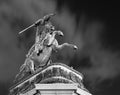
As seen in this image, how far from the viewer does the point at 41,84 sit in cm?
1369

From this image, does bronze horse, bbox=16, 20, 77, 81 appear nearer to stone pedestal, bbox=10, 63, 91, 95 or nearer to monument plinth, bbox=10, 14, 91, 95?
monument plinth, bbox=10, 14, 91, 95

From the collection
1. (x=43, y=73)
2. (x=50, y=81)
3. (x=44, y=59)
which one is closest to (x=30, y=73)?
(x=44, y=59)

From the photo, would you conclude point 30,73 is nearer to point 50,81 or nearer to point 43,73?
point 43,73

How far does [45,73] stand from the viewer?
15102 mm

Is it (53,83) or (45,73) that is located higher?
(45,73)

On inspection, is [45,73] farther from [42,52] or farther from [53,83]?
[42,52]

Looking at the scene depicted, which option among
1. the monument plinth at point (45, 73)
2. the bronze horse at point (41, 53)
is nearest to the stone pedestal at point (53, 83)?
the monument plinth at point (45, 73)

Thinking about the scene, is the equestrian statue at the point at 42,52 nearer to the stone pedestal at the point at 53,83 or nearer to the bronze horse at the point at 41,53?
the bronze horse at the point at 41,53

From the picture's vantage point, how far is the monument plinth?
1370 centimetres

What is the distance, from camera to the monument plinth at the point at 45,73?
13.7m

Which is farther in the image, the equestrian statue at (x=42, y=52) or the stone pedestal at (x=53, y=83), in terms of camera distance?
the equestrian statue at (x=42, y=52)

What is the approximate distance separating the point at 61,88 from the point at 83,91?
135 centimetres

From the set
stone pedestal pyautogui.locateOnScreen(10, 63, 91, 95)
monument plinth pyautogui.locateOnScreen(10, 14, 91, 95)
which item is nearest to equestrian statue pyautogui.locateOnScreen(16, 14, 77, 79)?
monument plinth pyautogui.locateOnScreen(10, 14, 91, 95)

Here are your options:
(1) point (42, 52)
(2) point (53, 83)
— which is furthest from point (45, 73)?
(1) point (42, 52)
